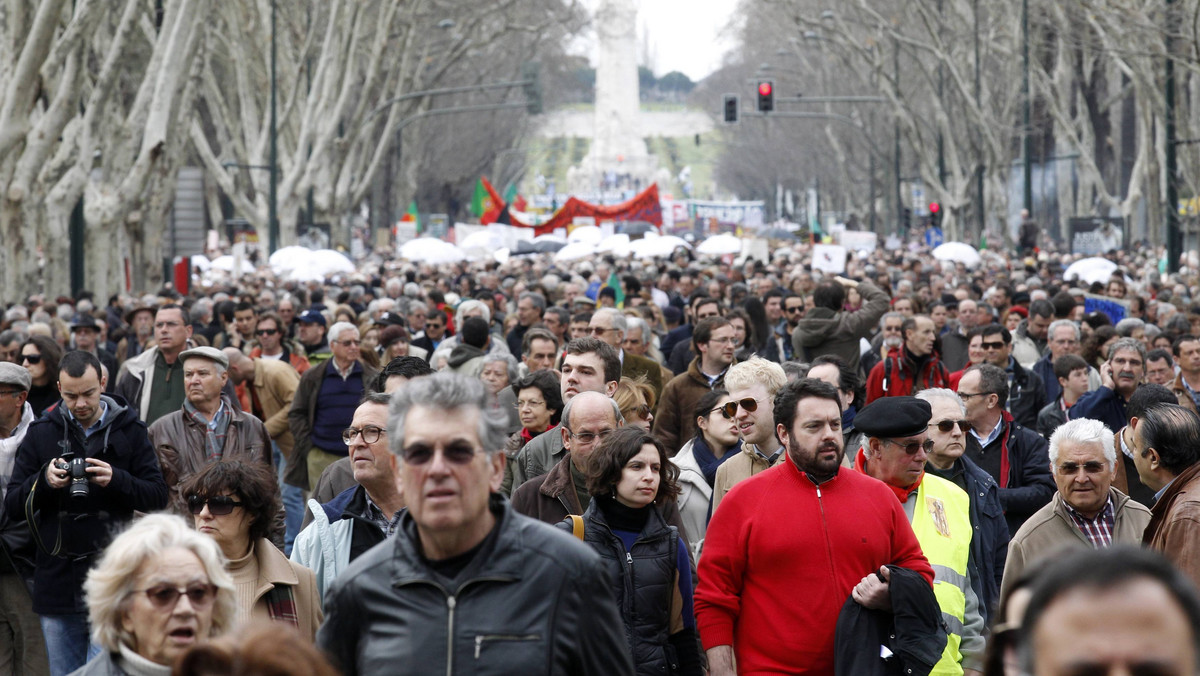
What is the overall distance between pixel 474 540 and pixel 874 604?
74.6 inches

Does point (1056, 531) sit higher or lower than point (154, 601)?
lower

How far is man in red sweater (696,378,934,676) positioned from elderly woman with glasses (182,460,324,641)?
4.07ft

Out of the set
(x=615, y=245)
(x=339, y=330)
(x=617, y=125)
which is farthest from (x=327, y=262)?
(x=617, y=125)

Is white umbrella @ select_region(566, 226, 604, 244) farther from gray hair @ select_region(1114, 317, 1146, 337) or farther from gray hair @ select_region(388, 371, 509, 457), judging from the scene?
gray hair @ select_region(388, 371, 509, 457)

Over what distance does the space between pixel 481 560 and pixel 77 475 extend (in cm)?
342

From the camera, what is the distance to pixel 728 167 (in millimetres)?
115750

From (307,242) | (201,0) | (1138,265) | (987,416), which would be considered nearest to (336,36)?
(307,242)

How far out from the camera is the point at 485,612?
3240 mm

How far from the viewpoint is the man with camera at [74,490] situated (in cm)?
632

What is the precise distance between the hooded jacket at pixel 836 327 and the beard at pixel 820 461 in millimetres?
6732

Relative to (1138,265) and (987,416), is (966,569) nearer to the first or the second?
(987,416)

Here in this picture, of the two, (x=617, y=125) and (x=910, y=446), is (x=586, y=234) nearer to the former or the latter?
(x=910, y=446)

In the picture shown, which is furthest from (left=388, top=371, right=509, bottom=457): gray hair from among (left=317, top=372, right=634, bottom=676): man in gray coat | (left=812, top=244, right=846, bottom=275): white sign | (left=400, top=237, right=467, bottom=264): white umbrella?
(left=400, top=237, right=467, bottom=264): white umbrella

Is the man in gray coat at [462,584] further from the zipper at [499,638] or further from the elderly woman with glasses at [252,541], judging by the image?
the elderly woman with glasses at [252,541]
